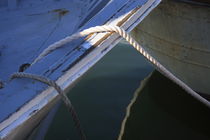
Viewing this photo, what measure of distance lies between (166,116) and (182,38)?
37.6 inches

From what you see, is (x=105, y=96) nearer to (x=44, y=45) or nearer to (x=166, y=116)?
(x=166, y=116)

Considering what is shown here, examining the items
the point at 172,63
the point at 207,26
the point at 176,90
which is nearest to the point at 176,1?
the point at 207,26

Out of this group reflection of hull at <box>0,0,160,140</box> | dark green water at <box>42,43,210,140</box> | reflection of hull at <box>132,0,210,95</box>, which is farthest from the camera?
dark green water at <box>42,43,210,140</box>

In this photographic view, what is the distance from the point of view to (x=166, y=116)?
375 cm

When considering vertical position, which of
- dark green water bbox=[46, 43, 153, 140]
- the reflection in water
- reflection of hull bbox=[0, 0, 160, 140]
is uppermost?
reflection of hull bbox=[0, 0, 160, 140]

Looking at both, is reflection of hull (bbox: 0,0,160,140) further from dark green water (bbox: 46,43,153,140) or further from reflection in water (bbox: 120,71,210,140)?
reflection in water (bbox: 120,71,210,140)

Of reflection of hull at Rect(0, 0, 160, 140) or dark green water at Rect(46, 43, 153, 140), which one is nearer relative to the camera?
reflection of hull at Rect(0, 0, 160, 140)

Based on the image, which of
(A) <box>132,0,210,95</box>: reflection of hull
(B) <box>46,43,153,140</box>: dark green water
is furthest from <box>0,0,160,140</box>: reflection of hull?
(B) <box>46,43,153,140</box>: dark green water

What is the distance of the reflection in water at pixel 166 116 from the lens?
3525mm

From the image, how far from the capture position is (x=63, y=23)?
2469mm

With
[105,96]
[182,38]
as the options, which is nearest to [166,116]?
[105,96]

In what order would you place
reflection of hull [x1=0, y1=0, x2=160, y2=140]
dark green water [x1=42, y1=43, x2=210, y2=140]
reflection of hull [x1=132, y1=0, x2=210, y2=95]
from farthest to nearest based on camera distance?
1. dark green water [x1=42, y1=43, x2=210, y2=140]
2. reflection of hull [x1=132, y1=0, x2=210, y2=95]
3. reflection of hull [x1=0, y1=0, x2=160, y2=140]

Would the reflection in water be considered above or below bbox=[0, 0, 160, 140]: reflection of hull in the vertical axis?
below

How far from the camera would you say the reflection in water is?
11.6 feet
